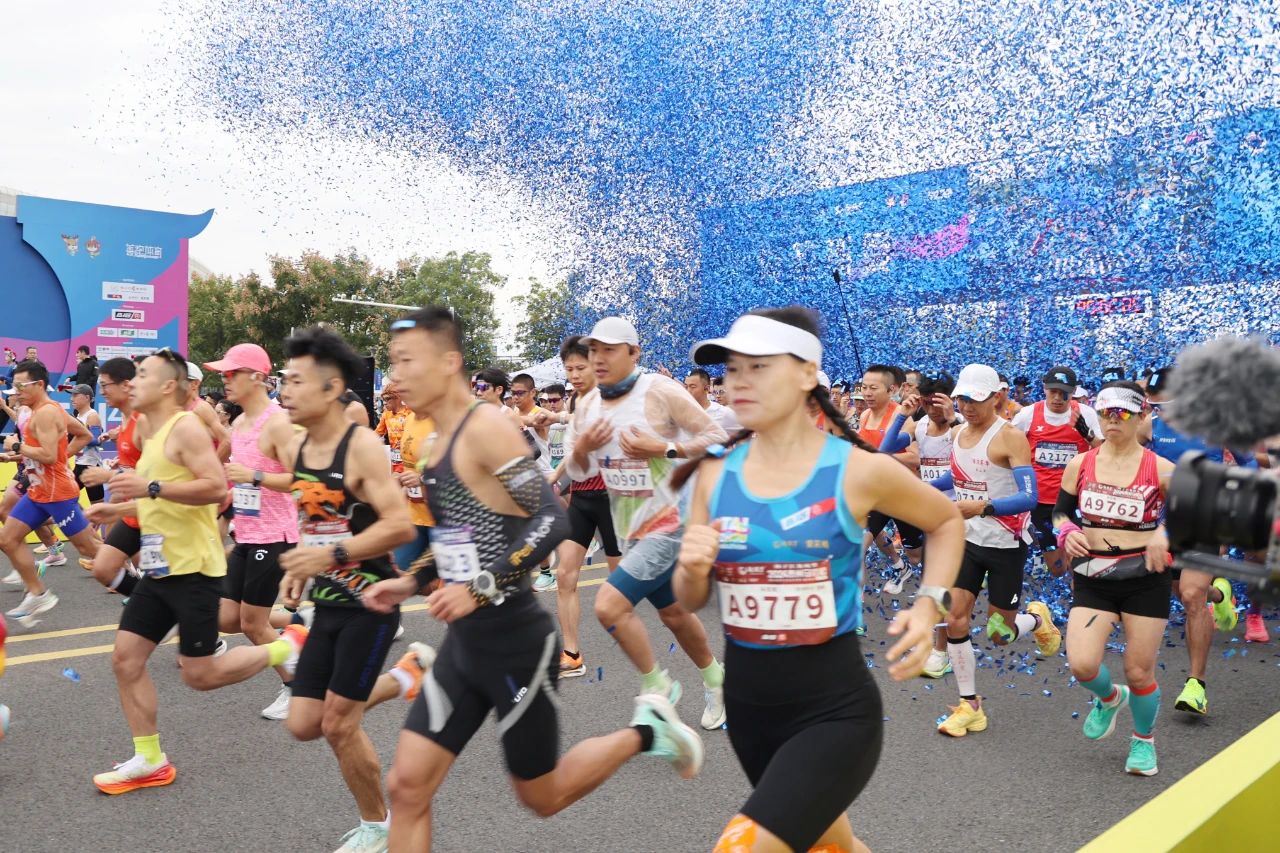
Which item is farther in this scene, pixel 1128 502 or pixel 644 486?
pixel 644 486

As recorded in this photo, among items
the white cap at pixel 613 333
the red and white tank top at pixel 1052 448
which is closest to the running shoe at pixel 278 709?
the white cap at pixel 613 333

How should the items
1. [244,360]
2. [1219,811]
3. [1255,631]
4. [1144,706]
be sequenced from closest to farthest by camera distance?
[1219,811] < [1144,706] < [244,360] < [1255,631]

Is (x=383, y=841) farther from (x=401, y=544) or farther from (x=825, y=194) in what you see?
(x=825, y=194)

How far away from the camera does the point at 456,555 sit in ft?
11.3

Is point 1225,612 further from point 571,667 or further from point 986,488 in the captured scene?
point 571,667

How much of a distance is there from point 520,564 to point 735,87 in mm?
11525

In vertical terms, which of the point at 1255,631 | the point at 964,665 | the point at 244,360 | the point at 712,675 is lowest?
the point at 1255,631

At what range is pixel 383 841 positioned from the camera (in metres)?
4.08

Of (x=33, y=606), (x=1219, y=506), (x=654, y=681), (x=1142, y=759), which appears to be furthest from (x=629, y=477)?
(x=33, y=606)

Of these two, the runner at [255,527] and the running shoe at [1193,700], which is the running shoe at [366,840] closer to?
Answer: the runner at [255,527]

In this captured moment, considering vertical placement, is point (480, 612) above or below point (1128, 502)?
below

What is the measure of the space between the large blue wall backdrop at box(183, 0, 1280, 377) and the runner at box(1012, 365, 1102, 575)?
4.12 ft

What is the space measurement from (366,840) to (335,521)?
4.11 ft

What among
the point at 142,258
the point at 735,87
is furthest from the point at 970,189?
the point at 142,258
